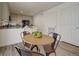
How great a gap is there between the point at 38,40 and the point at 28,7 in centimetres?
63

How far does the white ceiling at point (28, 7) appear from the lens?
6.31ft

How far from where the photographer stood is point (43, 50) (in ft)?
6.86

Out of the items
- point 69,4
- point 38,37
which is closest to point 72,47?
point 38,37

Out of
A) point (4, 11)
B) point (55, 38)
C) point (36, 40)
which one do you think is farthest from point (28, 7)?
point (55, 38)

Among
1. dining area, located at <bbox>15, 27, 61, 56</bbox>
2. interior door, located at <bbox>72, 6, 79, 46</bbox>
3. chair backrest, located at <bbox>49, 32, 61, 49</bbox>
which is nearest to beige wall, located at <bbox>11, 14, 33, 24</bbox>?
dining area, located at <bbox>15, 27, 61, 56</bbox>

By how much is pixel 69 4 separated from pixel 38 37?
86cm

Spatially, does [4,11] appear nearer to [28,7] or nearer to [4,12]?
[4,12]

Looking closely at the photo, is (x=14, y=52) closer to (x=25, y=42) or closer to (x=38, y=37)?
(x=25, y=42)

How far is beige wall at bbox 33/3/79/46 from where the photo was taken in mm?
2035

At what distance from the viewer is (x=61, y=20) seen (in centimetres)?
212

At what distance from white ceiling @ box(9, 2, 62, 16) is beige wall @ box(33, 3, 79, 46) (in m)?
0.10

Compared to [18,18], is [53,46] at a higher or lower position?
lower

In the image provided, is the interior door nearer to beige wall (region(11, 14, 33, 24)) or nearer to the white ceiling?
the white ceiling

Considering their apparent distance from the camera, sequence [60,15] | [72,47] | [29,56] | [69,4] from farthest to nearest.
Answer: [72,47] → [60,15] → [69,4] → [29,56]
